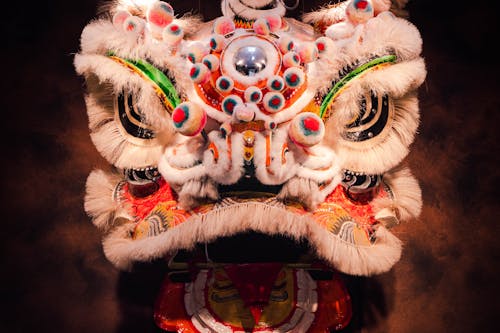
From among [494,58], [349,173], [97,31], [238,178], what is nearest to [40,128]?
[97,31]

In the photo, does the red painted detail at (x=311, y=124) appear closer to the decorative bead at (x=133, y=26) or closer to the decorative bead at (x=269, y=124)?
the decorative bead at (x=269, y=124)

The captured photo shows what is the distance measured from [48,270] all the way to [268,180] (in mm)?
818

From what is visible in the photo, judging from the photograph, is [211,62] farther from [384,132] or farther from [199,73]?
[384,132]

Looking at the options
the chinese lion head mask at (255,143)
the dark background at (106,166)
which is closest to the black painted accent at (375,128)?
the chinese lion head mask at (255,143)

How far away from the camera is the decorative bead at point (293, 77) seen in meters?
0.91

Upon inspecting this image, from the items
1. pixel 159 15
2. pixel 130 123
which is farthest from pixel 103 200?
pixel 159 15

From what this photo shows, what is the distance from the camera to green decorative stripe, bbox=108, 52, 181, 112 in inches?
37.9

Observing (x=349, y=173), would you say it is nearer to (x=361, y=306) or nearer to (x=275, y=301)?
(x=275, y=301)

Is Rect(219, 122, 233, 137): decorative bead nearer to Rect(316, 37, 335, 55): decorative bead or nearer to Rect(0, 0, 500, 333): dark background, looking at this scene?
Rect(316, 37, 335, 55): decorative bead

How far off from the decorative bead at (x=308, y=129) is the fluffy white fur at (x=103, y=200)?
0.41 m

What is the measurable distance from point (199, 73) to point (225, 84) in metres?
0.05

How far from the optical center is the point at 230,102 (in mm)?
913

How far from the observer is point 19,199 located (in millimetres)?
1414

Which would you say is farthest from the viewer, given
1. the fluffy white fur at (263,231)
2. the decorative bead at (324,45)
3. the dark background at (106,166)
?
the dark background at (106,166)
